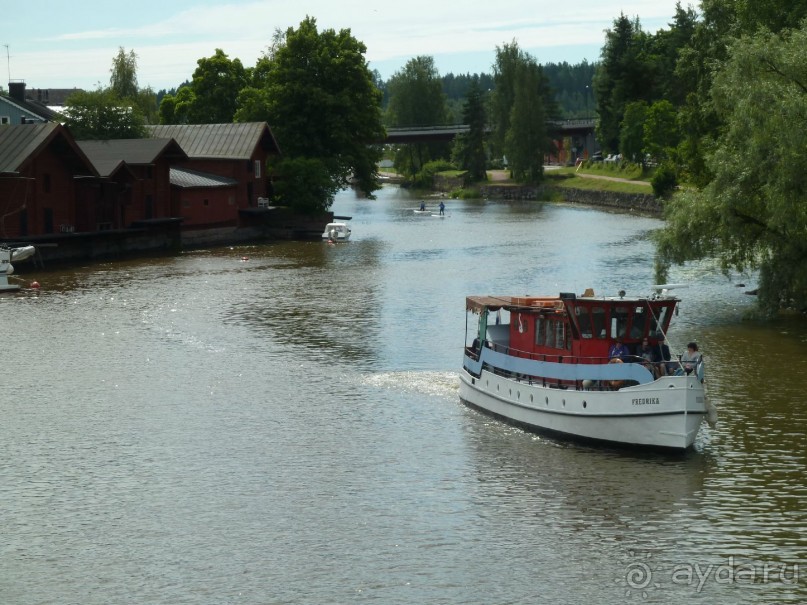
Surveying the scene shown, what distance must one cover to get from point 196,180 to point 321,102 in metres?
15.0

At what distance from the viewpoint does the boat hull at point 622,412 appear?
99.6ft

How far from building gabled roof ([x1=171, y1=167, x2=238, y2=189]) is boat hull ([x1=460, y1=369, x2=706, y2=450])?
63.6m

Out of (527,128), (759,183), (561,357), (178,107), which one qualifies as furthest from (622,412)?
(527,128)

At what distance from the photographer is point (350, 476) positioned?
30.2 metres

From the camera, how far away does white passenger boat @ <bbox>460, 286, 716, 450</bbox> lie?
101ft

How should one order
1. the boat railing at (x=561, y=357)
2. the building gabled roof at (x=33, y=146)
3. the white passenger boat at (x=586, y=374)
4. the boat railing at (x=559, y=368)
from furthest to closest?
the building gabled roof at (x=33, y=146), the boat railing at (x=561, y=357), the boat railing at (x=559, y=368), the white passenger boat at (x=586, y=374)

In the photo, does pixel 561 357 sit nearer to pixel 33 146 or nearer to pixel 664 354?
pixel 664 354

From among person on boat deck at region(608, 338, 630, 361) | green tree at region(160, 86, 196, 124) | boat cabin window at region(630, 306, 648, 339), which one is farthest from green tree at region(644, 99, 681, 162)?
person on boat deck at region(608, 338, 630, 361)

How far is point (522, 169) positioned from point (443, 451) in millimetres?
133423

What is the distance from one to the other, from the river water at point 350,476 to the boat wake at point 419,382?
0.14m

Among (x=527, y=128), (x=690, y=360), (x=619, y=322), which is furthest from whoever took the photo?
(x=527, y=128)

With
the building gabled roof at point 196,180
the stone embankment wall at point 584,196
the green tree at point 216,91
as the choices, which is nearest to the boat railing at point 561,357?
the building gabled roof at point 196,180

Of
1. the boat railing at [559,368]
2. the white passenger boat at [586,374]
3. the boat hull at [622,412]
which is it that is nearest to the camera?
the boat hull at [622,412]

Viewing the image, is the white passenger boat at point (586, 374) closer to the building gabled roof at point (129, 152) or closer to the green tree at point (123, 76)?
the building gabled roof at point (129, 152)
